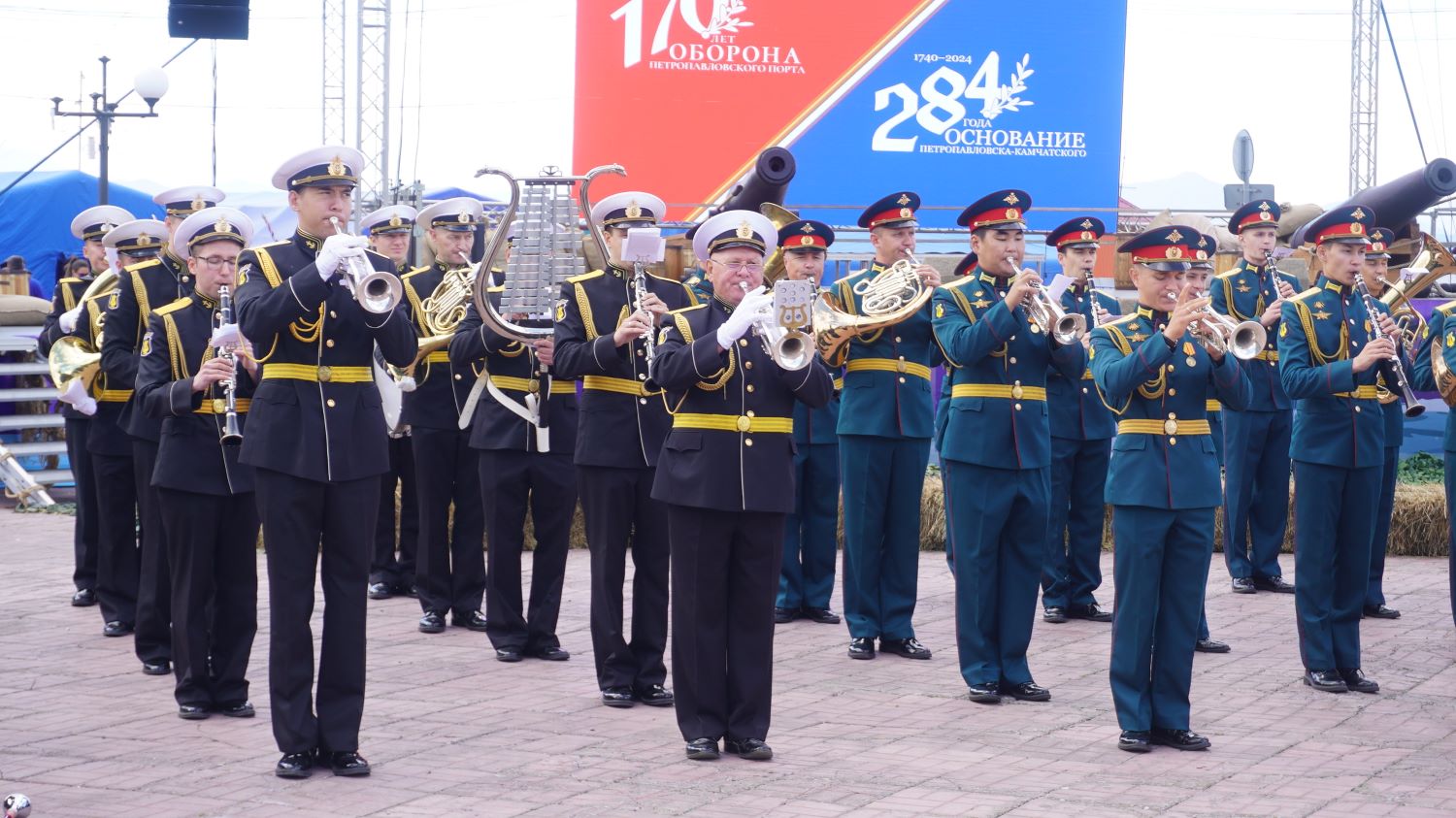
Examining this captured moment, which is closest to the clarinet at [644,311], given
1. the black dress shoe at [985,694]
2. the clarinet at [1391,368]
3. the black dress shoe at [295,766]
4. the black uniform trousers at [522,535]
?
the black uniform trousers at [522,535]

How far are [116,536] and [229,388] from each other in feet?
10.3

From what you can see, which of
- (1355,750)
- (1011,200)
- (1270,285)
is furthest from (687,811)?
(1270,285)

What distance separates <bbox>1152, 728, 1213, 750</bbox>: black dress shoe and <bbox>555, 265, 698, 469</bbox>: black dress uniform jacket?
8.22 ft

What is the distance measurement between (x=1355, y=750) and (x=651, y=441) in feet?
10.7

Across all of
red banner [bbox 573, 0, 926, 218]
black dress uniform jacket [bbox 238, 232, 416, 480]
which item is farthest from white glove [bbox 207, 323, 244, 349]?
red banner [bbox 573, 0, 926, 218]

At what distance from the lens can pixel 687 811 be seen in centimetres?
598

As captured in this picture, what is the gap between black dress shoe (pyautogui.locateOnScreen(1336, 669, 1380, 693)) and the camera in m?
8.34

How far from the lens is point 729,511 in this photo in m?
6.81

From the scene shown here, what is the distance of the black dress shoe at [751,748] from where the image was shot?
6793 millimetres

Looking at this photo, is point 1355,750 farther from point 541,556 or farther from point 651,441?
point 541,556

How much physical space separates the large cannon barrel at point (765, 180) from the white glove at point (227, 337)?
13.0 ft

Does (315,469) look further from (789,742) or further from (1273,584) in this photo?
(1273,584)

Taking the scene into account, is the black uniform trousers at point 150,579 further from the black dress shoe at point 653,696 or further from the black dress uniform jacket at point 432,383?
the black dress shoe at point 653,696

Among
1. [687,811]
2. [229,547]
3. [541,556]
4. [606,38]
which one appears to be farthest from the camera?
[606,38]
